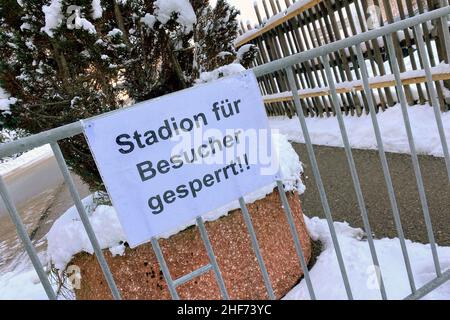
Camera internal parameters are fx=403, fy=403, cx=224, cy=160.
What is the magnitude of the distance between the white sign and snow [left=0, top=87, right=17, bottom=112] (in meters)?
1.54

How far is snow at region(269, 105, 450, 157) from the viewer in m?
4.62

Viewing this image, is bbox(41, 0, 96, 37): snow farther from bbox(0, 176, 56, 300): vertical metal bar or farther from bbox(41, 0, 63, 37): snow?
bbox(0, 176, 56, 300): vertical metal bar

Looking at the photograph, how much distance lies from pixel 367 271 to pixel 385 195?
1.45 metres

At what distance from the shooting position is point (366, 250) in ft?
9.77

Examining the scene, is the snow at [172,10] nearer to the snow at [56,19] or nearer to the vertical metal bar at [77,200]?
the snow at [56,19]

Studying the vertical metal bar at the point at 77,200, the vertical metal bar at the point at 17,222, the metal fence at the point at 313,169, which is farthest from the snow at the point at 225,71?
the vertical metal bar at the point at 17,222

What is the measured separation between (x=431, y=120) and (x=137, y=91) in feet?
Result: 12.1

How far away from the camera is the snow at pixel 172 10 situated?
291cm

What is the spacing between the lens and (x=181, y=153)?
1742 mm

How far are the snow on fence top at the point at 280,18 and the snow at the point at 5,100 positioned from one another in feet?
15.7

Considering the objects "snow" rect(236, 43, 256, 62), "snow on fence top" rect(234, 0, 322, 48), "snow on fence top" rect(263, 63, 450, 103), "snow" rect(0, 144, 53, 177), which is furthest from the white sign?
"snow" rect(0, 144, 53, 177)

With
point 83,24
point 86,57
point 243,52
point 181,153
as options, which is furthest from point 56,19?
point 243,52
